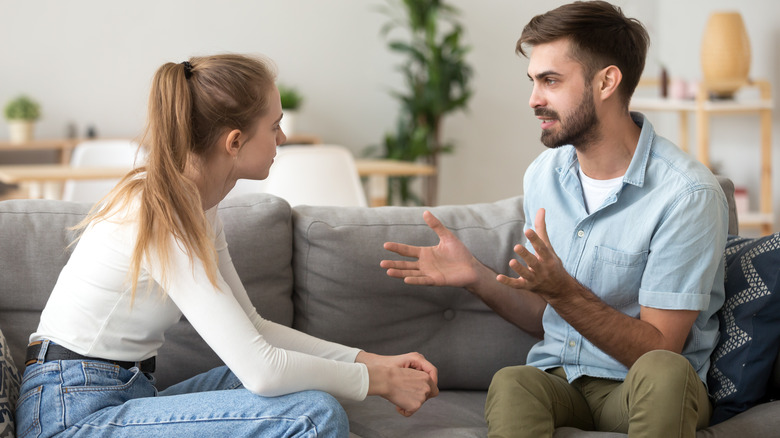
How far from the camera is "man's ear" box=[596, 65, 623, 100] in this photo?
1661 mm

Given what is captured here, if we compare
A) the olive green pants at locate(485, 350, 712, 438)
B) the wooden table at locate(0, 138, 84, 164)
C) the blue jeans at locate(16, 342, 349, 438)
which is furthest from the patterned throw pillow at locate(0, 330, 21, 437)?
the wooden table at locate(0, 138, 84, 164)

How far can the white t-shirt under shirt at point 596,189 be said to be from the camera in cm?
167

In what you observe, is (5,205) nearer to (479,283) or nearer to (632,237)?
(479,283)

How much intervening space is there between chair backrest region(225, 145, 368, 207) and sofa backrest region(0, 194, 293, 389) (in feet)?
3.94

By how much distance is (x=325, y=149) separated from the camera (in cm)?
317

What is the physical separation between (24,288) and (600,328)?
1.18m

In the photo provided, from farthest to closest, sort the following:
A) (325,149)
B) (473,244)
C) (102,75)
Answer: (102,75), (325,149), (473,244)

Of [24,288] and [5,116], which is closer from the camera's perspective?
[24,288]

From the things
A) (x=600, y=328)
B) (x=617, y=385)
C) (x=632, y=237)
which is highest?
(x=632, y=237)

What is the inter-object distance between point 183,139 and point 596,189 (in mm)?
840

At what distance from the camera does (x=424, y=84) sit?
5516mm

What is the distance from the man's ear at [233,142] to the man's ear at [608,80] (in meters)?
0.74

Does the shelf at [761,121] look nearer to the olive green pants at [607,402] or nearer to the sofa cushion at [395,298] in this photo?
the sofa cushion at [395,298]

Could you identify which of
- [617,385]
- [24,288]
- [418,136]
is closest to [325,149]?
[24,288]
